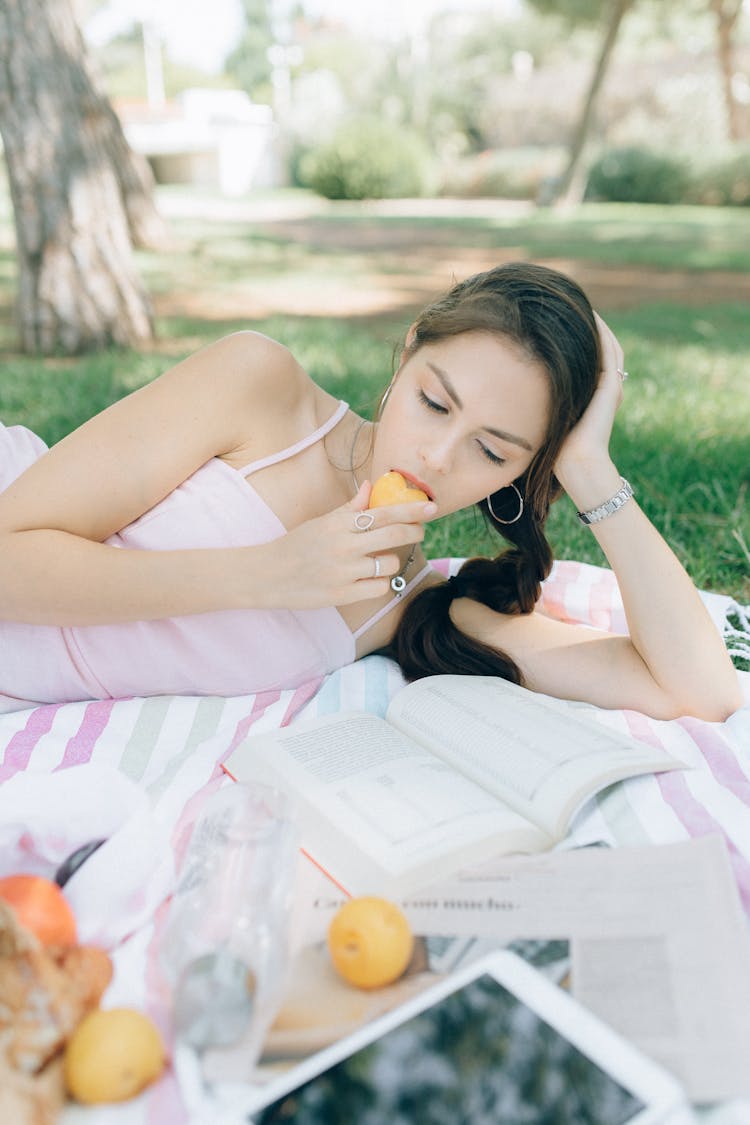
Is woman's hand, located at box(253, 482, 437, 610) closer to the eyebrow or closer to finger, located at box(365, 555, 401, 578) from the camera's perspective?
finger, located at box(365, 555, 401, 578)

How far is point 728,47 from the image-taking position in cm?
2228

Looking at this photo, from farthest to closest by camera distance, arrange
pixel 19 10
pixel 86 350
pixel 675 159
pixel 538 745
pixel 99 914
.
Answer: pixel 675 159, pixel 86 350, pixel 19 10, pixel 538 745, pixel 99 914

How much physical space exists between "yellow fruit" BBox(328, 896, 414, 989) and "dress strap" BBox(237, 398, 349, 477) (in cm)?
108

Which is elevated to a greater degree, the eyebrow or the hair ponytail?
the eyebrow

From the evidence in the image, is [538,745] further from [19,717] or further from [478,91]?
[478,91]

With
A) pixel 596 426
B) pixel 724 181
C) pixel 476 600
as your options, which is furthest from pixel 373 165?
pixel 596 426

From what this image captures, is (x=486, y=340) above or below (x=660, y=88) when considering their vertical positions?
above

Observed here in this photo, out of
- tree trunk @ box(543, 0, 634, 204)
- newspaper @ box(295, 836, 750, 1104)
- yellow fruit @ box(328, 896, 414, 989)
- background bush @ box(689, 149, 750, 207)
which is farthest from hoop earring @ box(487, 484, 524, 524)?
background bush @ box(689, 149, 750, 207)

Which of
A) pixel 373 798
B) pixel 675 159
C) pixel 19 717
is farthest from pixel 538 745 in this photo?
pixel 675 159

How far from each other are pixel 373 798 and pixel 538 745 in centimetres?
41

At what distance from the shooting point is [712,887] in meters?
1.57

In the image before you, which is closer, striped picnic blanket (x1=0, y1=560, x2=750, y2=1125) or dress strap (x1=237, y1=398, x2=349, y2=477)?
striped picnic blanket (x1=0, y1=560, x2=750, y2=1125)

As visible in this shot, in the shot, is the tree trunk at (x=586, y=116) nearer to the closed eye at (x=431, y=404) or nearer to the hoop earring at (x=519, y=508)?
the hoop earring at (x=519, y=508)

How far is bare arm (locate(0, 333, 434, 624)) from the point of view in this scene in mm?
1969
